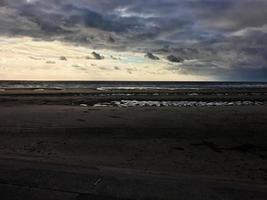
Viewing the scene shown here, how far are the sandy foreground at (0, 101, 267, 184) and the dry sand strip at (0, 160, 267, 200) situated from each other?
1175 mm

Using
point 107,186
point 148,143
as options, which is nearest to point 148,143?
point 148,143

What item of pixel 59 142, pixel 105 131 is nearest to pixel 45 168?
pixel 59 142

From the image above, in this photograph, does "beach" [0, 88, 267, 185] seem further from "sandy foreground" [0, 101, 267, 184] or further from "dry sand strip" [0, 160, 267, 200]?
"dry sand strip" [0, 160, 267, 200]

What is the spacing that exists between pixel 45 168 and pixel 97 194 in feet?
8.38

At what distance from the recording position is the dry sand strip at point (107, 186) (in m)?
7.97

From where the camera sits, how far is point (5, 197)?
7.73 meters

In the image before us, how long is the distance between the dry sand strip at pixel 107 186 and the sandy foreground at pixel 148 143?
1175mm

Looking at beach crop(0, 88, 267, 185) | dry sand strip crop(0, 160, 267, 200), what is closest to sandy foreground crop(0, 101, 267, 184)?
beach crop(0, 88, 267, 185)

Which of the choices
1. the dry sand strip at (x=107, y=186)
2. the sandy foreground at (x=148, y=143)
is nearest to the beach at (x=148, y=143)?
the sandy foreground at (x=148, y=143)

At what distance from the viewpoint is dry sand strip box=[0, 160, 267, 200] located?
797cm

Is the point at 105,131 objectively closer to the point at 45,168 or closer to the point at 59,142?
the point at 59,142

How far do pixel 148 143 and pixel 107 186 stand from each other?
26.2ft

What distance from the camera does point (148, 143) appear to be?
54.0 ft

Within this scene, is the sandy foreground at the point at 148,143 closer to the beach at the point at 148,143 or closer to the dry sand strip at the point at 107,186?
the beach at the point at 148,143
